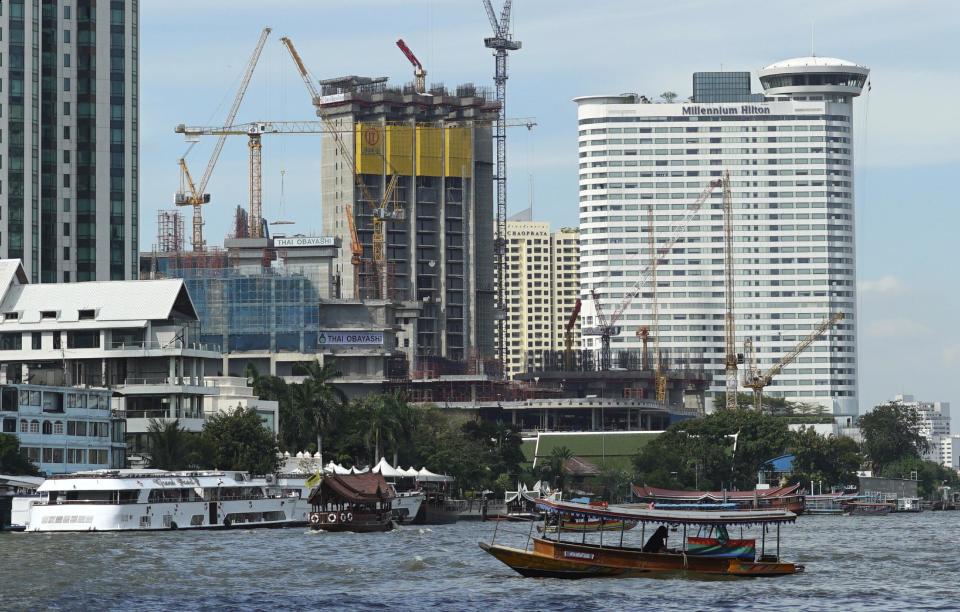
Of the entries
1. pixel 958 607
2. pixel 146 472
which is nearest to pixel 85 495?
pixel 146 472

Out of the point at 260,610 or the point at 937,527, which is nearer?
the point at 260,610

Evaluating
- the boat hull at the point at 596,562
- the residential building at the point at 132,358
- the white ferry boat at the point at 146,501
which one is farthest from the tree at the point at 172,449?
the boat hull at the point at 596,562

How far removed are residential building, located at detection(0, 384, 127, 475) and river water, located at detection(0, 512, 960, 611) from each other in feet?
82.0

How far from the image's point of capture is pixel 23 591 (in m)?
94.2

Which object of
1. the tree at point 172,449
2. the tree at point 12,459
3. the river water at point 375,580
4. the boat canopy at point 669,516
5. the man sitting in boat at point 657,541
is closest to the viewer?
the river water at point 375,580

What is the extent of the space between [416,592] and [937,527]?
115884 millimetres

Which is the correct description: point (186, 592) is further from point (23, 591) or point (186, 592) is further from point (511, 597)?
point (511, 597)

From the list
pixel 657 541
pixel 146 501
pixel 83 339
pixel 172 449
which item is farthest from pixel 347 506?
pixel 657 541

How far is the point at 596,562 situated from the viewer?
97.9 meters

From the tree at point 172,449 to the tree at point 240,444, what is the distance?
2704 millimetres

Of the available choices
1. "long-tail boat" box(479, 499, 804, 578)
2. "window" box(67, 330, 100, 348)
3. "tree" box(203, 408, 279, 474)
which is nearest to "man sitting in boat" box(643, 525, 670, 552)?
"long-tail boat" box(479, 499, 804, 578)

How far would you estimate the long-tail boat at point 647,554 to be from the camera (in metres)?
98.0

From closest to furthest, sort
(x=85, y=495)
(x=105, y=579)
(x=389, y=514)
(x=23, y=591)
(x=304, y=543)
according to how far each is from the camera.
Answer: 1. (x=23, y=591)
2. (x=105, y=579)
3. (x=304, y=543)
4. (x=85, y=495)
5. (x=389, y=514)

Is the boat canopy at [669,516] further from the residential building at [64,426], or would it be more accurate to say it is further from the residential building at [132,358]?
the residential building at [132,358]
